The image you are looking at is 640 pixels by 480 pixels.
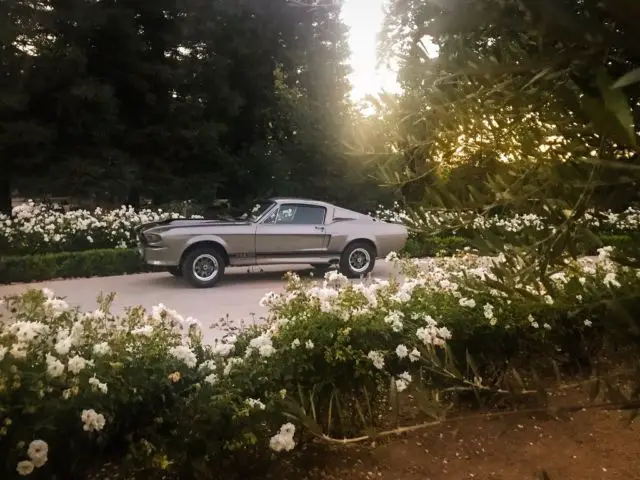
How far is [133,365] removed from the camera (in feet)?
9.66

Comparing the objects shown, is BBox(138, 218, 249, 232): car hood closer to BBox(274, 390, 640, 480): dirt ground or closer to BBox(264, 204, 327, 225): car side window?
BBox(264, 204, 327, 225): car side window

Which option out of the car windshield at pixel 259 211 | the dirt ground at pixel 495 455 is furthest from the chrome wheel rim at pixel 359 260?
the dirt ground at pixel 495 455

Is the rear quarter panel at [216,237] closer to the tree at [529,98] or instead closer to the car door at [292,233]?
the car door at [292,233]

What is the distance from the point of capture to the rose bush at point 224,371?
2.58 meters

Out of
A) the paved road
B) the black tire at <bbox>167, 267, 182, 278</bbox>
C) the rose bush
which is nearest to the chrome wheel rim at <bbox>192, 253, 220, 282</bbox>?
the paved road

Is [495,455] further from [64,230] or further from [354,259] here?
[64,230]

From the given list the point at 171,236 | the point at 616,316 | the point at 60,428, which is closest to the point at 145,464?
the point at 60,428

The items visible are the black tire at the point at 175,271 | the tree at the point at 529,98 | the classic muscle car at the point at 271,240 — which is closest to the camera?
the tree at the point at 529,98

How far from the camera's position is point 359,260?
11.1 m

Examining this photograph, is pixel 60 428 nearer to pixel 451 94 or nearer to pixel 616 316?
pixel 451 94

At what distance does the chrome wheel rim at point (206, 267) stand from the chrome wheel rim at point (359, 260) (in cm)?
270

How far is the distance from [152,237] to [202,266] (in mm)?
984

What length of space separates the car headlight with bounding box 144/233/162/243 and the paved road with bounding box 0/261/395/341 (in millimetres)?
820

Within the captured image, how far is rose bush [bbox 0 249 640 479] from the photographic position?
102 inches
